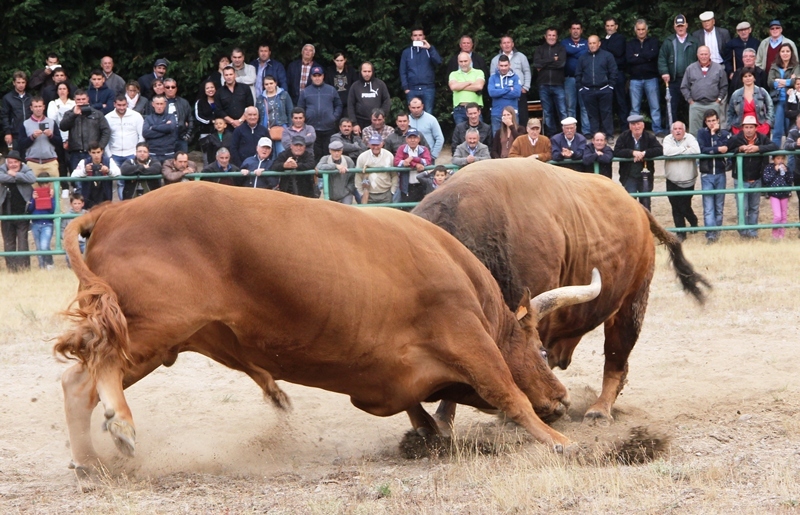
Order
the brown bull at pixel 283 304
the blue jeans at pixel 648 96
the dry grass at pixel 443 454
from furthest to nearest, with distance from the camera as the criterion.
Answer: the blue jeans at pixel 648 96, the dry grass at pixel 443 454, the brown bull at pixel 283 304

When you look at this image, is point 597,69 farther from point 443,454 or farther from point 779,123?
point 443,454

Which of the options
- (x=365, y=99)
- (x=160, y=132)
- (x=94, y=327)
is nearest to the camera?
(x=94, y=327)

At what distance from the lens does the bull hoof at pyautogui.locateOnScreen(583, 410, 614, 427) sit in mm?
7129

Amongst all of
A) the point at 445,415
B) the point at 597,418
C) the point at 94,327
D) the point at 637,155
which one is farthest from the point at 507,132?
the point at 94,327

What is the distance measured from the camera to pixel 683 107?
18219mm

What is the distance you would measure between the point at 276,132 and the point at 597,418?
823 centimetres

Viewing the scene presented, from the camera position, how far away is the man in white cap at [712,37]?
1614cm

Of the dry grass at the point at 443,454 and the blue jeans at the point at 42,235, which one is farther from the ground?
the blue jeans at the point at 42,235

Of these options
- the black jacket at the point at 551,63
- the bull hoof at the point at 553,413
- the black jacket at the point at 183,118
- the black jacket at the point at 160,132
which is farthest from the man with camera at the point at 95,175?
the bull hoof at the point at 553,413

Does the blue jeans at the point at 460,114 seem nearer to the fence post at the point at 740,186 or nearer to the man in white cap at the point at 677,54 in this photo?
the man in white cap at the point at 677,54

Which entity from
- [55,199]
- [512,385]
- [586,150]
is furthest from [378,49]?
[512,385]

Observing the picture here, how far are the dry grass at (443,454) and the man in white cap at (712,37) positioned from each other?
6754 mm

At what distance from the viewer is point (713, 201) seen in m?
13.8

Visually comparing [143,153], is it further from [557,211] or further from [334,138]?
[557,211]
